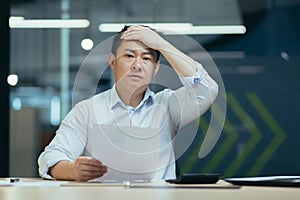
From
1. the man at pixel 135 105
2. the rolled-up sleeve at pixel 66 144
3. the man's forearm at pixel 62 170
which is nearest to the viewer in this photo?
the man's forearm at pixel 62 170

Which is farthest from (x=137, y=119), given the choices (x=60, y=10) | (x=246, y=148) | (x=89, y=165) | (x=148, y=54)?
(x=60, y=10)

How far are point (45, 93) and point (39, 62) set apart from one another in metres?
0.24

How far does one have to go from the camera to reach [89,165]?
1.59 metres

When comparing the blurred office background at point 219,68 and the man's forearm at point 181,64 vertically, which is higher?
the man's forearm at point 181,64

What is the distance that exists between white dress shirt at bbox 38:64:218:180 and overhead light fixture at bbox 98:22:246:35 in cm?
235

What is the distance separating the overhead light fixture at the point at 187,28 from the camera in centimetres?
445

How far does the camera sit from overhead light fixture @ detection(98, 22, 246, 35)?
4453 millimetres

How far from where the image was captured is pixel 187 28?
4.48 m

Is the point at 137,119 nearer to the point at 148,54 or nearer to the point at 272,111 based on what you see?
the point at 148,54

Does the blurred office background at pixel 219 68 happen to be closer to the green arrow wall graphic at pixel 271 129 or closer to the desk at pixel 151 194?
the green arrow wall graphic at pixel 271 129

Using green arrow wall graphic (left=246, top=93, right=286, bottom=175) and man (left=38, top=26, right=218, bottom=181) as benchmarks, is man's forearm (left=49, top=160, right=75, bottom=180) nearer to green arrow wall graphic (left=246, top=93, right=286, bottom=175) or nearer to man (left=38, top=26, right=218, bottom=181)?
man (left=38, top=26, right=218, bottom=181)

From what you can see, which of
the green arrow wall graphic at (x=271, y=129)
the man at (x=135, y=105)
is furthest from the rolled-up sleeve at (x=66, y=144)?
the green arrow wall graphic at (x=271, y=129)

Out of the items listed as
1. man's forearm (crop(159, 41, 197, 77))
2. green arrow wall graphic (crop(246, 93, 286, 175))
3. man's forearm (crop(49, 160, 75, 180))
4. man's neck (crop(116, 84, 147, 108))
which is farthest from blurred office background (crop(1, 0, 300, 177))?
man's forearm (crop(49, 160, 75, 180))

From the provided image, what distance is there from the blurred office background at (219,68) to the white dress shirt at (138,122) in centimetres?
212
